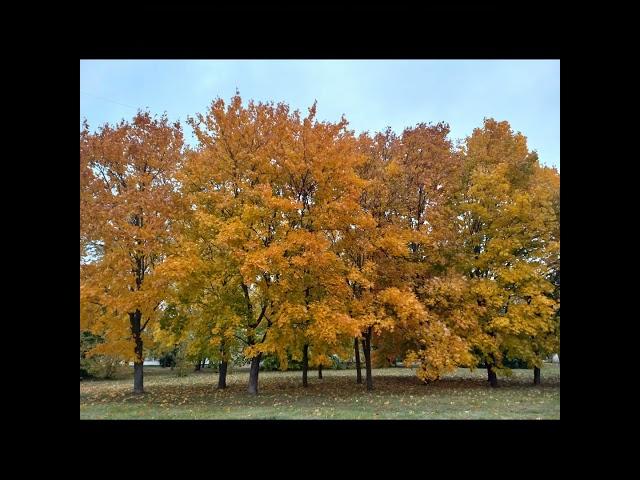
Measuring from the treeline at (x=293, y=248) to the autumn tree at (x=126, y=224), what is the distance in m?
0.03

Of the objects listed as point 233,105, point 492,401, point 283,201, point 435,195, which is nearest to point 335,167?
point 283,201

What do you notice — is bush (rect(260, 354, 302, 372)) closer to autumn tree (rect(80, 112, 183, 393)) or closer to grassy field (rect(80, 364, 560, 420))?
grassy field (rect(80, 364, 560, 420))

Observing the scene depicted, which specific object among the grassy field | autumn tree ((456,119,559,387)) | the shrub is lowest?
the shrub

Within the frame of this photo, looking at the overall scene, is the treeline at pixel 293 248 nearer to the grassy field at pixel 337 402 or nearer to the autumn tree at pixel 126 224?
the autumn tree at pixel 126 224

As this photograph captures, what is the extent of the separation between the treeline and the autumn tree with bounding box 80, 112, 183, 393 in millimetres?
31

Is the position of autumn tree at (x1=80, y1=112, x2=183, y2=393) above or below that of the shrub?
above

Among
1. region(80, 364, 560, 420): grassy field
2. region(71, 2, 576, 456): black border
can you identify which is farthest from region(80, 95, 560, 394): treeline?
region(71, 2, 576, 456): black border

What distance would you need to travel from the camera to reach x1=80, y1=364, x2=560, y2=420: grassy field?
818cm

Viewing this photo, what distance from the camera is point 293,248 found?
9.45m
